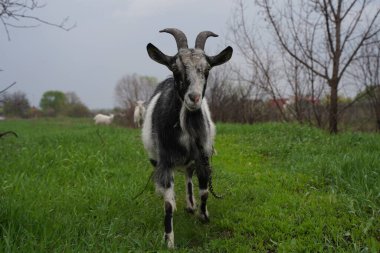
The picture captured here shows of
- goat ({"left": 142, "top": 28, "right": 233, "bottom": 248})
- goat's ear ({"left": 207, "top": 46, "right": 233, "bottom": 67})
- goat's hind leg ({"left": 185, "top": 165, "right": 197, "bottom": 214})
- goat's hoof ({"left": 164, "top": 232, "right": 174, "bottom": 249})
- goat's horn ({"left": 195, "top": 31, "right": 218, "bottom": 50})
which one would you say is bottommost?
goat's hoof ({"left": 164, "top": 232, "right": 174, "bottom": 249})

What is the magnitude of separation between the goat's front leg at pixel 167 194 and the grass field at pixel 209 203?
110 mm

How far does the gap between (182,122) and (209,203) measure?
1355 mm

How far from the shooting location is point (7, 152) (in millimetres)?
6754

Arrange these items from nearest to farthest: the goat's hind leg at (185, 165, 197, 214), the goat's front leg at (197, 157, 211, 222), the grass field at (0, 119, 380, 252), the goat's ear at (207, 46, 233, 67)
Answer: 1. the grass field at (0, 119, 380, 252)
2. the goat's ear at (207, 46, 233, 67)
3. the goat's front leg at (197, 157, 211, 222)
4. the goat's hind leg at (185, 165, 197, 214)

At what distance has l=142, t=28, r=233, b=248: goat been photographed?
10.9 ft

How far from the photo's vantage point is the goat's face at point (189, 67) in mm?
3195

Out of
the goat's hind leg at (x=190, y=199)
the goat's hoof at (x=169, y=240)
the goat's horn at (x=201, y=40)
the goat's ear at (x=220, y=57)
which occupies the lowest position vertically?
the goat's hoof at (x=169, y=240)

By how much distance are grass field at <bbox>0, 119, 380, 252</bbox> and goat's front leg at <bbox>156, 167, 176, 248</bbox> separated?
110 mm

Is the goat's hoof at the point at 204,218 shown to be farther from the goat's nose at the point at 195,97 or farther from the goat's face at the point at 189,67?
the goat's nose at the point at 195,97

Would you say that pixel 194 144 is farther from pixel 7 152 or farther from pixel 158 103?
pixel 7 152

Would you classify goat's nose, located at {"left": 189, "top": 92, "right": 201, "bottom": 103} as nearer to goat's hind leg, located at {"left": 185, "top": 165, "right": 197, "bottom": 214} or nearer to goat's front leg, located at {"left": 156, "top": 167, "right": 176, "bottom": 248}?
goat's front leg, located at {"left": 156, "top": 167, "right": 176, "bottom": 248}

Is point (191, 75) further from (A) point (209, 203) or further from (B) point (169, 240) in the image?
(A) point (209, 203)

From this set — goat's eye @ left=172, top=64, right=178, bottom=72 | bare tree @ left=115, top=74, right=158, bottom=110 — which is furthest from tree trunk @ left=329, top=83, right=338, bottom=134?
bare tree @ left=115, top=74, right=158, bottom=110

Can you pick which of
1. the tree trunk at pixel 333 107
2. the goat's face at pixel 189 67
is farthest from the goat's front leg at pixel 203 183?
the tree trunk at pixel 333 107
